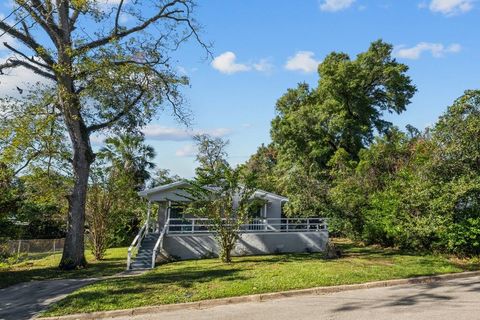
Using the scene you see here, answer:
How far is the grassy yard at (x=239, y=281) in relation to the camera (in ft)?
32.0

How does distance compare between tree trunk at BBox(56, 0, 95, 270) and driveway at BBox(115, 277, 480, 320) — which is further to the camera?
tree trunk at BBox(56, 0, 95, 270)

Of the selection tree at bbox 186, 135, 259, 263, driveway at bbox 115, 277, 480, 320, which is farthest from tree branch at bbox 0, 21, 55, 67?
driveway at bbox 115, 277, 480, 320

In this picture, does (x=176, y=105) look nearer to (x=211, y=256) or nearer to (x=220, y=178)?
(x=220, y=178)

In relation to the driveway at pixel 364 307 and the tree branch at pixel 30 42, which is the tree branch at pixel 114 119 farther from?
the driveway at pixel 364 307

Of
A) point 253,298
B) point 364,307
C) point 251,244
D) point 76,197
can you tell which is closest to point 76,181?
point 76,197

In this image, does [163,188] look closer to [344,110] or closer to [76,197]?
[76,197]

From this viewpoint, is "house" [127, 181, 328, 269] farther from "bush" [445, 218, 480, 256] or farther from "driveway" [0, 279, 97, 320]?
"bush" [445, 218, 480, 256]

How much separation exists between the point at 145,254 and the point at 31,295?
23.3 feet

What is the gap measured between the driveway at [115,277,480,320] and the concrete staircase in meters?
8.67

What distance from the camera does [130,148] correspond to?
37.1 metres

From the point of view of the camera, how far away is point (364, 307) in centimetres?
862

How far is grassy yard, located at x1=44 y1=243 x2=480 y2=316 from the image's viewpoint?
9.76 m

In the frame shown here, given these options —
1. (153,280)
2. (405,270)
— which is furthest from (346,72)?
(153,280)

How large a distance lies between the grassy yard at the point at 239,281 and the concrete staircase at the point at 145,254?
4046mm
